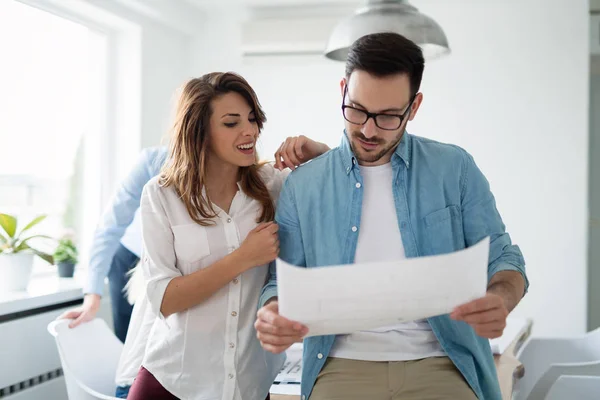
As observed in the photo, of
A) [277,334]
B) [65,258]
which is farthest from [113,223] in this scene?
[277,334]

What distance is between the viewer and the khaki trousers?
5.01ft

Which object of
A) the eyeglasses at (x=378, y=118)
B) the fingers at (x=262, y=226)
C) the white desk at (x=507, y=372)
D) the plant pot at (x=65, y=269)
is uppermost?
the eyeglasses at (x=378, y=118)

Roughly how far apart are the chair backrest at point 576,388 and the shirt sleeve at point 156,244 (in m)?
1.36

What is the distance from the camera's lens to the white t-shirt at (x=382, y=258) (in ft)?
5.19

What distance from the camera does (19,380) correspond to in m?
2.68

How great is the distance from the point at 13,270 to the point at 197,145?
151 centimetres

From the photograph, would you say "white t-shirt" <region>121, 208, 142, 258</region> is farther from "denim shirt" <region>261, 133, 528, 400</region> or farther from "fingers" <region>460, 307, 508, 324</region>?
"fingers" <region>460, 307, 508, 324</region>

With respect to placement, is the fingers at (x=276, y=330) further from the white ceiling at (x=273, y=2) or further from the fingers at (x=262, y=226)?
the white ceiling at (x=273, y=2)

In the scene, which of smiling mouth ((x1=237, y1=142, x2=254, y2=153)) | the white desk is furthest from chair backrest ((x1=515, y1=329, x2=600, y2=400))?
smiling mouth ((x1=237, y1=142, x2=254, y2=153))

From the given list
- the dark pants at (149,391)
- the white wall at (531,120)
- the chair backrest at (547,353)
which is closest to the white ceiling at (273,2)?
the white wall at (531,120)

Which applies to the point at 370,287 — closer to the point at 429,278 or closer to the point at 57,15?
the point at 429,278

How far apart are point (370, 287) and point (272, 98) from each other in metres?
3.74

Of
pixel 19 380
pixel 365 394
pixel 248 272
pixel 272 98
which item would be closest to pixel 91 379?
pixel 19 380

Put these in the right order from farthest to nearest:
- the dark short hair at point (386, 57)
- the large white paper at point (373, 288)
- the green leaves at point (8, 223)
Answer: the green leaves at point (8, 223) < the dark short hair at point (386, 57) < the large white paper at point (373, 288)
